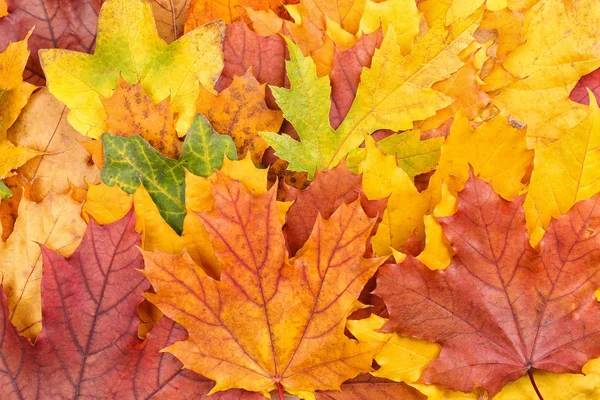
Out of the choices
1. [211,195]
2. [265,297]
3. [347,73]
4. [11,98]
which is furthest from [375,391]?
[11,98]

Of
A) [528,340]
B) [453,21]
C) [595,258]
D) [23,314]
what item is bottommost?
[23,314]

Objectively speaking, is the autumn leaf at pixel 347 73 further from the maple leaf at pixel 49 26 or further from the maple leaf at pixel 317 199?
the maple leaf at pixel 49 26

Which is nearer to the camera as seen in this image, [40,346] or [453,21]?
[40,346]

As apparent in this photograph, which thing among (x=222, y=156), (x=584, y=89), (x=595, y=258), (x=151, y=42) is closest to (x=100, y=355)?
(x=222, y=156)

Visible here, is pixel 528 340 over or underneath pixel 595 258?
underneath

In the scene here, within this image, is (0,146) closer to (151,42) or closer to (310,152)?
(151,42)

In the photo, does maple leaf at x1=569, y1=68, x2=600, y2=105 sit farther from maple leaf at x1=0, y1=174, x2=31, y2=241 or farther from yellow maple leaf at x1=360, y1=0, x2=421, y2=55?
maple leaf at x1=0, y1=174, x2=31, y2=241

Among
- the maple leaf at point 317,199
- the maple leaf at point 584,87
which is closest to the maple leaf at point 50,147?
the maple leaf at point 317,199

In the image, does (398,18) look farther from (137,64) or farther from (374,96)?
(137,64)
